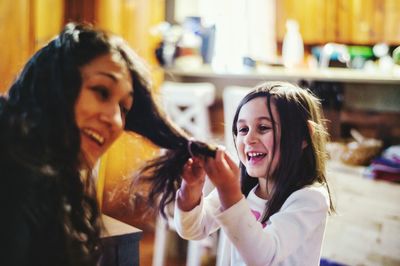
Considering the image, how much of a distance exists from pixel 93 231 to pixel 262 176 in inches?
17.7

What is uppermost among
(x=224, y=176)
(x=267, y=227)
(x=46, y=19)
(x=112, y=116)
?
(x=46, y=19)

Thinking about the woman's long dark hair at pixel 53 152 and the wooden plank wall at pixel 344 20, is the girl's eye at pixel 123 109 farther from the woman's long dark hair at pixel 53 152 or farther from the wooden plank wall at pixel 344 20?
the wooden plank wall at pixel 344 20

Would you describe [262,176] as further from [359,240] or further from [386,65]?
[386,65]

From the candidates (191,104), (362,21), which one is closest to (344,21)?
(362,21)

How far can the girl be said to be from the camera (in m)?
1.07

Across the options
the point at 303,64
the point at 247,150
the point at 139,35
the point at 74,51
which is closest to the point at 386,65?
the point at 303,64

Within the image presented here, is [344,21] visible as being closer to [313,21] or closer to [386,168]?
[313,21]

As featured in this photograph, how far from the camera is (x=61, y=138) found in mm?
808

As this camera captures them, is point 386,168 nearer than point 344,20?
Yes

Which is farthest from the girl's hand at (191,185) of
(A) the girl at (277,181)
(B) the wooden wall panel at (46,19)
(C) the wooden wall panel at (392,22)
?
(C) the wooden wall panel at (392,22)

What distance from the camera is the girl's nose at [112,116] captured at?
87 cm

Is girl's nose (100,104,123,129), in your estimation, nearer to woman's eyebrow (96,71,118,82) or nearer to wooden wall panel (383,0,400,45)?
woman's eyebrow (96,71,118,82)

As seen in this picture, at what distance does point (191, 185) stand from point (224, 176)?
0.45 ft

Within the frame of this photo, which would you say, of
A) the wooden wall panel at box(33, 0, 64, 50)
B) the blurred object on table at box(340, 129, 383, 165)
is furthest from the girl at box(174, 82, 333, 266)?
the wooden wall panel at box(33, 0, 64, 50)
